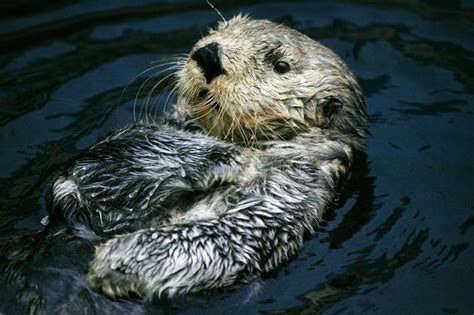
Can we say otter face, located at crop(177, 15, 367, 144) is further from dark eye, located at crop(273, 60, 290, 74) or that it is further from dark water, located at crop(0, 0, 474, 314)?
dark water, located at crop(0, 0, 474, 314)

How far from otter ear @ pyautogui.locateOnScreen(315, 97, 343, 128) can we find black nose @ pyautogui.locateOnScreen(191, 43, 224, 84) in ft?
2.19

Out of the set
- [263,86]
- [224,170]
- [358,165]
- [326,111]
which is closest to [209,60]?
[263,86]

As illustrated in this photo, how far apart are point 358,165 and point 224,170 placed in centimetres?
121

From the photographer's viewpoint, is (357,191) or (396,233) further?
(357,191)

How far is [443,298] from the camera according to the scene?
439cm

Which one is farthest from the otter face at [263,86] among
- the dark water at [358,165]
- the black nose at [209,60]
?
the dark water at [358,165]

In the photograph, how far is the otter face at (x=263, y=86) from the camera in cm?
482

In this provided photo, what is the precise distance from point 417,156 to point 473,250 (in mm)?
1059

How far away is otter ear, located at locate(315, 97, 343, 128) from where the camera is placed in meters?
5.03

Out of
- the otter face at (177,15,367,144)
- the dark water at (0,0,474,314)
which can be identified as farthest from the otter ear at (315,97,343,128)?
the dark water at (0,0,474,314)

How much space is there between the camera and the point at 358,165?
5.46 metres

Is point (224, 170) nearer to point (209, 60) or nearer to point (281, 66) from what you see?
point (209, 60)

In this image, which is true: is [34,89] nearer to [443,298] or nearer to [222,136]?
[222,136]

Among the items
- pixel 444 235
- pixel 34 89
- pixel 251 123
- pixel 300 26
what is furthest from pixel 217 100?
pixel 300 26
